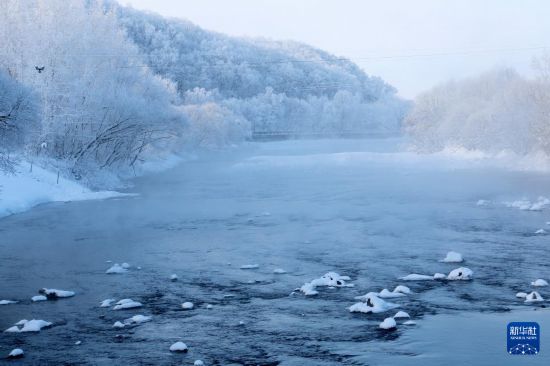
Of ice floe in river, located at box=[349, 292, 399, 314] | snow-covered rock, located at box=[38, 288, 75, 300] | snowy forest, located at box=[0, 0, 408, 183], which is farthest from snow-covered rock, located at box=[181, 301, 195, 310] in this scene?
snowy forest, located at box=[0, 0, 408, 183]

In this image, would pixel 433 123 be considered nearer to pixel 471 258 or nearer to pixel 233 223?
pixel 233 223

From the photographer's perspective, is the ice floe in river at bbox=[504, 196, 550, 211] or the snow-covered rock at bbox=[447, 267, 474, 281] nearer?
the snow-covered rock at bbox=[447, 267, 474, 281]

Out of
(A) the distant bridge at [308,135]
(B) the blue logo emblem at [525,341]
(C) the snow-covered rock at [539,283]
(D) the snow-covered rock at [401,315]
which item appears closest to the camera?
(B) the blue logo emblem at [525,341]

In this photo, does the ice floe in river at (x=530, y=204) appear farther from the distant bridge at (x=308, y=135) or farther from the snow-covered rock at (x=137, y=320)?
the distant bridge at (x=308, y=135)

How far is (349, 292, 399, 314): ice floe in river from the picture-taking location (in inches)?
540

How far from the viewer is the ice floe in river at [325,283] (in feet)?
51.0

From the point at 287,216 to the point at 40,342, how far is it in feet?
61.8

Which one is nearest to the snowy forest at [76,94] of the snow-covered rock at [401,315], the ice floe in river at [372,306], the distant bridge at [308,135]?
the ice floe in river at [372,306]

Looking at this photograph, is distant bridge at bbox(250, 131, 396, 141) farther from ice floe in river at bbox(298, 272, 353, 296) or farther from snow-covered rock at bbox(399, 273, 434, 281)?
snow-covered rock at bbox(399, 273, 434, 281)

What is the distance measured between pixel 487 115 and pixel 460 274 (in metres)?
58.4

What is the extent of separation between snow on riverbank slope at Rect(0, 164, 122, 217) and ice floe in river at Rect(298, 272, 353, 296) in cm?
1908

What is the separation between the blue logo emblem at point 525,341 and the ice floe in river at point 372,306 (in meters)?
2.80

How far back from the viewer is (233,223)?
2814 centimetres

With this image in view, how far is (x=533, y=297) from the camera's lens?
14109mm
